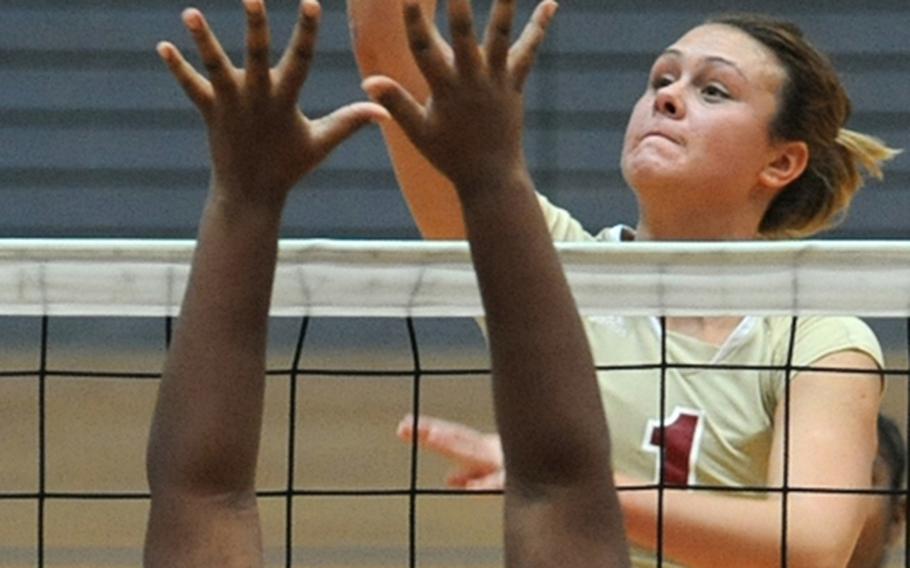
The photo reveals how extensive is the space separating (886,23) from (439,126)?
5.28 m

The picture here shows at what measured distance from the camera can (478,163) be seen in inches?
51.3

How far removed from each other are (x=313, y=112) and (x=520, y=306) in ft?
16.4

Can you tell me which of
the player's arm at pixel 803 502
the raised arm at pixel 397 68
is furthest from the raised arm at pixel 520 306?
the raised arm at pixel 397 68

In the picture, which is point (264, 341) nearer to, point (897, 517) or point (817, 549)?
point (817, 549)

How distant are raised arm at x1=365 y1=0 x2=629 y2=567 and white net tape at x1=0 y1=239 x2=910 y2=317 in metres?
0.54

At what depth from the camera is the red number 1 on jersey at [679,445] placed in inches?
78.0

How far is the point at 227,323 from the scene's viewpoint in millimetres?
1362

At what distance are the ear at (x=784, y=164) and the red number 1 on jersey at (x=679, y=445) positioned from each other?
281mm

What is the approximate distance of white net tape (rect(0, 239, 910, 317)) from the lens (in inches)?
73.6

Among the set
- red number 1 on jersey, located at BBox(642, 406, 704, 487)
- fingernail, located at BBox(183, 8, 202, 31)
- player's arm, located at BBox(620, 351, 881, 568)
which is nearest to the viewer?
fingernail, located at BBox(183, 8, 202, 31)

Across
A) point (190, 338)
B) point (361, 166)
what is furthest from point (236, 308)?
point (361, 166)

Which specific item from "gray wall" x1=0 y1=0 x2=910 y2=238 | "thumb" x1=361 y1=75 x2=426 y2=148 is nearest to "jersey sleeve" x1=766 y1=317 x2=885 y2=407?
"thumb" x1=361 y1=75 x2=426 y2=148

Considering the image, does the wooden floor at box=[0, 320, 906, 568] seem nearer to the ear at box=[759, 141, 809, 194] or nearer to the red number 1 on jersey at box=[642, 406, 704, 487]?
the ear at box=[759, 141, 809, 194]

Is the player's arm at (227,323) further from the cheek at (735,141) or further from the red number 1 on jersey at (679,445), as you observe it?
the cheek at (735,141)
